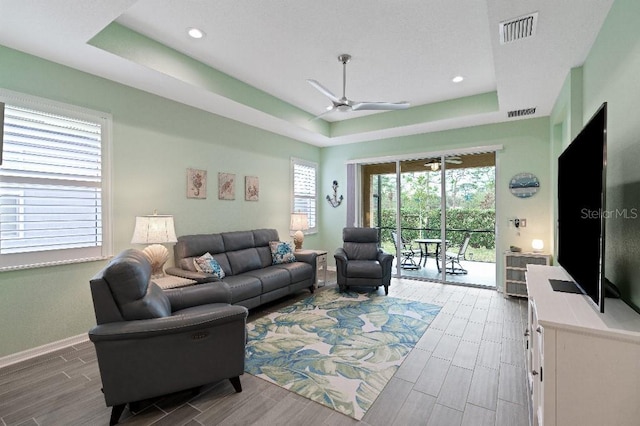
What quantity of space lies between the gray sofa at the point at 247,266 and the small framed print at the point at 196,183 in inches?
23.4

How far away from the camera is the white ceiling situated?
2259mm

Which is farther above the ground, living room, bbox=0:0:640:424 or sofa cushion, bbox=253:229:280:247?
living room, bbox=0:0:640:424

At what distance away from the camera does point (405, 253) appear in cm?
608

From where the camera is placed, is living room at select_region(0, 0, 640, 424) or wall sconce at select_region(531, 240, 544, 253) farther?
wall sconce at select_region(531, 240, 544, 253)

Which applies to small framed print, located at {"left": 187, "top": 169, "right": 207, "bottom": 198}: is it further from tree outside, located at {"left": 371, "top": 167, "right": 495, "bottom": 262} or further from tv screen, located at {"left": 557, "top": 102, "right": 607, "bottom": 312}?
tv screen, located at {"left": 557, "top": 102, "right": 607, "bottom": 312}

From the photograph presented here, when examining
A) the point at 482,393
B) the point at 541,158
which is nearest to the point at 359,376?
the point at 482,393

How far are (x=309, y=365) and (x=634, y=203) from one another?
247cm

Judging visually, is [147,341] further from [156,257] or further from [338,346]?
[338,346]

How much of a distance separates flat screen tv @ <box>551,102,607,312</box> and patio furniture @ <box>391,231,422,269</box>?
3.56m

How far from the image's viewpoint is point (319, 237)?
6.68m

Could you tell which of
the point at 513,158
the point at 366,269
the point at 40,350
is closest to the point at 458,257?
the point at 513,158

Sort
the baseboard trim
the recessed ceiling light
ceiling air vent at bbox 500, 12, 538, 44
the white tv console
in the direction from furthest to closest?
the recessed ceiling light < the baseboard trim < ceiling air vent at bbox 500, 12, 538, 44 < the white tv console

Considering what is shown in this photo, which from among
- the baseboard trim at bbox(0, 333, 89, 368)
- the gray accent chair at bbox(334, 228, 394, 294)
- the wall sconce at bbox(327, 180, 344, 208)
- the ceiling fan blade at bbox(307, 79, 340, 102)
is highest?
the ceiling fan blade at bbox(307, 79, 340, 102)

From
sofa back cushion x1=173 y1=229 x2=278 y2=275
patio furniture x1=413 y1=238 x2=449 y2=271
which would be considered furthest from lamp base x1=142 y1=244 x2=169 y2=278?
patio furniture x1=413 y1=238 x2=449 y2=271
